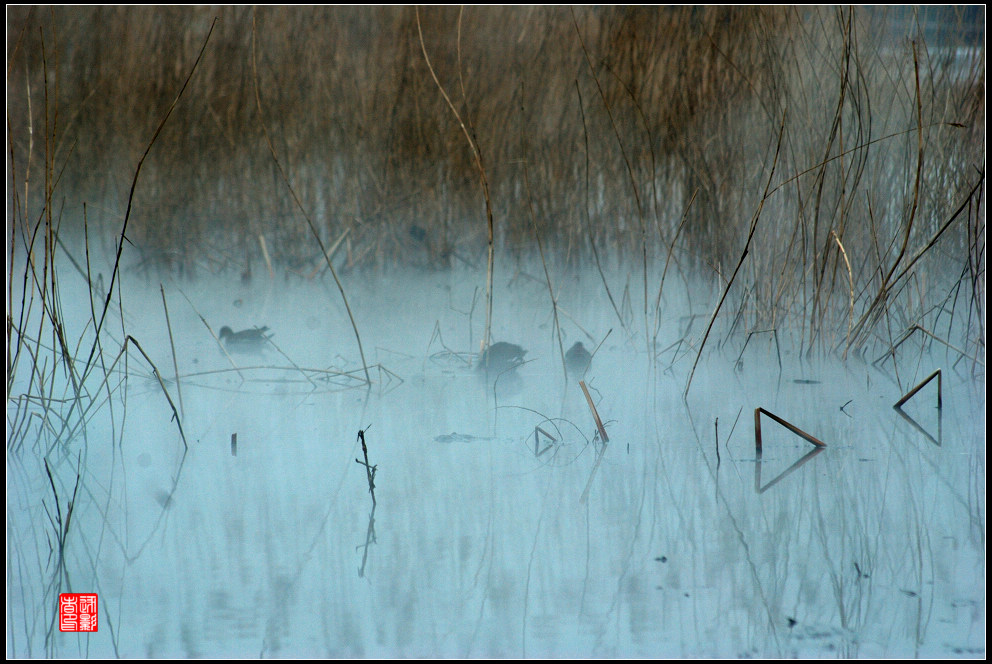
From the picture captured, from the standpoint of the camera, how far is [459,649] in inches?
22.2

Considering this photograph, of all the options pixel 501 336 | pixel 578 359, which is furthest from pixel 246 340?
pixel 578 359

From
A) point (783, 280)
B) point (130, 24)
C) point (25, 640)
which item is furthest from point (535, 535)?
point (130, 24)

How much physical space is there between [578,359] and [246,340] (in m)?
0.67

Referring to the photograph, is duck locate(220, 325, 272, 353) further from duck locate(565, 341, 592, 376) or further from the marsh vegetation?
duck locate(565, 341, 592, 376)

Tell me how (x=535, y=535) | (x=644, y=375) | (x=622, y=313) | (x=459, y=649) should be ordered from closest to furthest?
(x=459, y=649), (x=535, y=535), (x=644, y=375), (x=622, y=313)

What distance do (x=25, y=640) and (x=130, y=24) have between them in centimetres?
179

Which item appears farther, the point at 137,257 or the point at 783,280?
the point at 137,257

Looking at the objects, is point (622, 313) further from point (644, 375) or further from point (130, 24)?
point (130, 24)

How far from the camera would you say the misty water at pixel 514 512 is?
581 millimetres

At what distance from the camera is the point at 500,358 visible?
134 centimetres

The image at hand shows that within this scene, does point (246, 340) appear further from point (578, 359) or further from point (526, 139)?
point (526, 139)

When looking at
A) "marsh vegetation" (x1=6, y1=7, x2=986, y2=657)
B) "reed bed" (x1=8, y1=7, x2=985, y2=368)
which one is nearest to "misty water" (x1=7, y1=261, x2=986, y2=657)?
"marsh vegetation" (x1=6, y1=7, x2=986, y2=657)

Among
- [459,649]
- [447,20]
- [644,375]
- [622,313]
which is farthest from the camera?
[447,20]

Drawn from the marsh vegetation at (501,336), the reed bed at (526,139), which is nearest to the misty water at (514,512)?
the marsh vegetation at (501,336)
